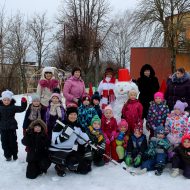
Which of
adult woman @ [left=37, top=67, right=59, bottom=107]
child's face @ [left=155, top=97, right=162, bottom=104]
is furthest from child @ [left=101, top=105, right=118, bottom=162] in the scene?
adult woman @ [left=37, top=67, right=59, bottom=107]

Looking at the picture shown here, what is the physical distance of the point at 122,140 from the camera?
17.4ft

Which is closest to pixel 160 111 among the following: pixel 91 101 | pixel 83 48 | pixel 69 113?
pixel 91 101

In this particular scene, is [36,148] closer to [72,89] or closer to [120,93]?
[72,89]

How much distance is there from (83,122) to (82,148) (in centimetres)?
75

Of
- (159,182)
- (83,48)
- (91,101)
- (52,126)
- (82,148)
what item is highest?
(83,48)

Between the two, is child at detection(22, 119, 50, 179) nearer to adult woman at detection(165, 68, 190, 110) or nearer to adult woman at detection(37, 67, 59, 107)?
adult woman at detection(37, 67, 59, 107)

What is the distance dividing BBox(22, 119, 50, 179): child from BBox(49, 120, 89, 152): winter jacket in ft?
0.43

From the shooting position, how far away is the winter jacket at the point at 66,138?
15.2 ft

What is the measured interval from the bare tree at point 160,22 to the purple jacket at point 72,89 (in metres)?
11.8

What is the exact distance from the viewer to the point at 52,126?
16.9 ft

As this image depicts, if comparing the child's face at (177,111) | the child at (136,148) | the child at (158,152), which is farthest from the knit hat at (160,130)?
the child's face at (177,111)

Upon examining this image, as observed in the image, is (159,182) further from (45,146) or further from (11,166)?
(11,166)

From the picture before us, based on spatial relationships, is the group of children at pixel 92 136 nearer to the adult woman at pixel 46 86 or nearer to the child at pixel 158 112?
the child at pixel 158 112

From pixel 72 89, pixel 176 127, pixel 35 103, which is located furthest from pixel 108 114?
pixel 35 103
